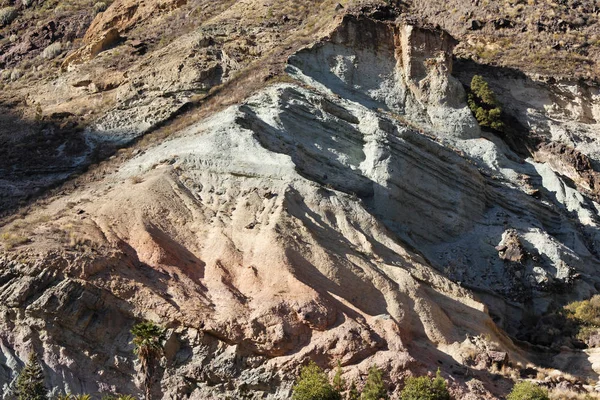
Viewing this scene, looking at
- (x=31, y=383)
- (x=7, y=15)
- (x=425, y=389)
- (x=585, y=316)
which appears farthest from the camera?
(x=7, y=15)

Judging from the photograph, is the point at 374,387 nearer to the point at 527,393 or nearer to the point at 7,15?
the point at 527,393

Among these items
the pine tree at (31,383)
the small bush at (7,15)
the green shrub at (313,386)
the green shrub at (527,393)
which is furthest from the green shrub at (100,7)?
the green shrub at (527,393)

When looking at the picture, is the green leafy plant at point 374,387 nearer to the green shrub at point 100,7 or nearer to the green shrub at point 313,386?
the green shrub at point 313,386

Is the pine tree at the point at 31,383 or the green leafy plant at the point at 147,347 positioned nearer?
the pine tree at the point at 31,383

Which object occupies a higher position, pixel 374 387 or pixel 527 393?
pixel 374 387

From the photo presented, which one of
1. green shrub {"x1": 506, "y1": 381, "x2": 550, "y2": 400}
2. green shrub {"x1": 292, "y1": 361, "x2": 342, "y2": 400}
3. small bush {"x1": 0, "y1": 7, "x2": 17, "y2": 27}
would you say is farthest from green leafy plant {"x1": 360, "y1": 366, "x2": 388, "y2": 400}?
small bush {"x1": 0, "y1": 7, "x2": 17, "y2": 27}

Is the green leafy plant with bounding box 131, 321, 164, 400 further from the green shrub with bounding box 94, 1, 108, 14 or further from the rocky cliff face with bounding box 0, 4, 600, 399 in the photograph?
the green shrub with bounding box 94, 1, 108, 14

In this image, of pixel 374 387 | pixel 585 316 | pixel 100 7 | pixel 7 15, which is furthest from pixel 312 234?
pixel 7 15
